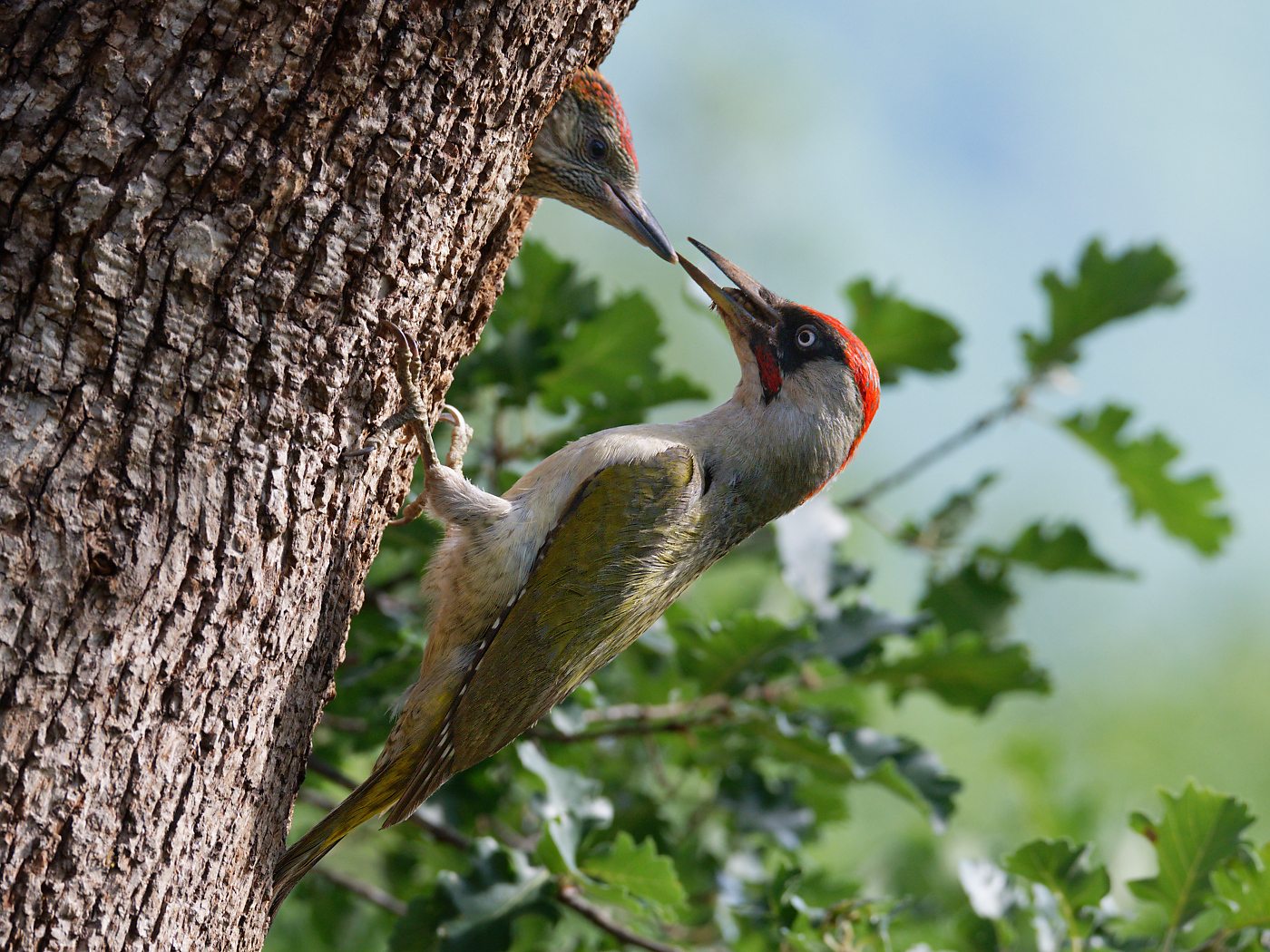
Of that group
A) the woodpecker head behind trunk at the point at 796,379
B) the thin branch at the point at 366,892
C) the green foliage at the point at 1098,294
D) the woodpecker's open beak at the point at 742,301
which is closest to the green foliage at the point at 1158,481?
the green foliage at the point at 1098,294

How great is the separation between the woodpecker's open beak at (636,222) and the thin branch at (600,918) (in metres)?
1.63

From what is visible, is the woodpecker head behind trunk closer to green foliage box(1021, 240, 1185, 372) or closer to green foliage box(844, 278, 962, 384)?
green foliage box(844, 278, 962, 384)

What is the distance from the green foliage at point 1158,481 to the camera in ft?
12.4

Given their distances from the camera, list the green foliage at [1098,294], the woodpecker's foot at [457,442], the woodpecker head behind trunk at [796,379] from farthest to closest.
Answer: the green foliage at [1098,294] → the woodpecker head behind trunk at [796,379] → the woodpecker's foot at [457,442]

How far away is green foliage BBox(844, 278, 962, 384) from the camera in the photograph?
3.56 metres

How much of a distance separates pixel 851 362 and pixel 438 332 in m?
1.26

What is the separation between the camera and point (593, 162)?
8.16 feet

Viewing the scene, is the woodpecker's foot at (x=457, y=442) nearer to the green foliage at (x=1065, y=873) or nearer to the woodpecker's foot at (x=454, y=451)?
the woodpecker's foot at (x=454, y=451)

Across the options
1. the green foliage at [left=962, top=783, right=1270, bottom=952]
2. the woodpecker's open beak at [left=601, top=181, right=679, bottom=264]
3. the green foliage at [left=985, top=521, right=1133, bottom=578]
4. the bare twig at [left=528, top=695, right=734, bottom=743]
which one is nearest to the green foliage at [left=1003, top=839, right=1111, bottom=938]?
the green foliage at [left=962, top=783, right=1270, bottom=952]

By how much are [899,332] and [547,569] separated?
1840 mm

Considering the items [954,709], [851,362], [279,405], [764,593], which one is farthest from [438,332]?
[764,593]

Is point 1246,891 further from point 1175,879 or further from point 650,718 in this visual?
point 650,718

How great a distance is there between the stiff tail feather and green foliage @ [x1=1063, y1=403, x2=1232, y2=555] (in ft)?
9.38

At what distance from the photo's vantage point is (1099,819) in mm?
4516
